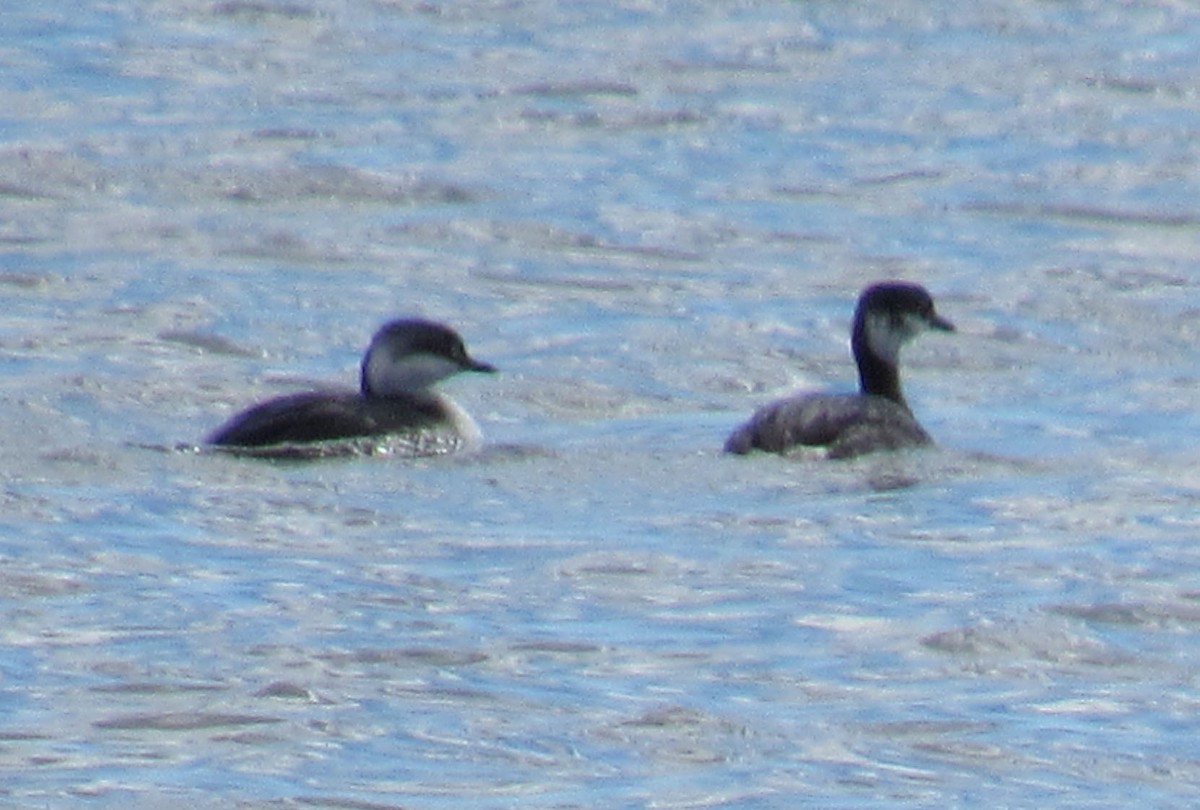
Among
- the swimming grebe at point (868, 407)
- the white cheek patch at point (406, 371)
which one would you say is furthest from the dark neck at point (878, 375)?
the white cheek patch at point (406, 371)

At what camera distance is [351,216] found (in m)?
23.7

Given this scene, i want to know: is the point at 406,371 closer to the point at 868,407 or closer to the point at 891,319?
the point at 868,407

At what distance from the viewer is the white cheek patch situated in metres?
16.2

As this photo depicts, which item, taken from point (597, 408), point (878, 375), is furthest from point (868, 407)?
point (597, 408)

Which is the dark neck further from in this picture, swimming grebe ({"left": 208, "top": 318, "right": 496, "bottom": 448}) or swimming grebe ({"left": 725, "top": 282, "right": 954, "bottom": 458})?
swimming grebe ({"left": 208, "top": 318, "right": 496, "bottom": 448})

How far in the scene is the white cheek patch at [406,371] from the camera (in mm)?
16250

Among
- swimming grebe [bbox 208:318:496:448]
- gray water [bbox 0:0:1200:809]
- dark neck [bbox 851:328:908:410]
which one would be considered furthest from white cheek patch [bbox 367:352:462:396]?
dark neck [bbox 851:328:908:410]

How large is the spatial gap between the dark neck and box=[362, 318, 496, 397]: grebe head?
1643 millimetres

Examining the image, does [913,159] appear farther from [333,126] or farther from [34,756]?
[34,756]

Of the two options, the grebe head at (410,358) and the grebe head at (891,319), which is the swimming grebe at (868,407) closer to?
the grebe head at (891,319)

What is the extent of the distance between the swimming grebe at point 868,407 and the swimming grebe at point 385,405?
1.21 m

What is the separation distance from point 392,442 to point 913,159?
1182cm

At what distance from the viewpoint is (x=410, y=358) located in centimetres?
1638

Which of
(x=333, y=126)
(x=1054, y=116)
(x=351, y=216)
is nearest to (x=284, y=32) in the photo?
(x=333, y=126)
